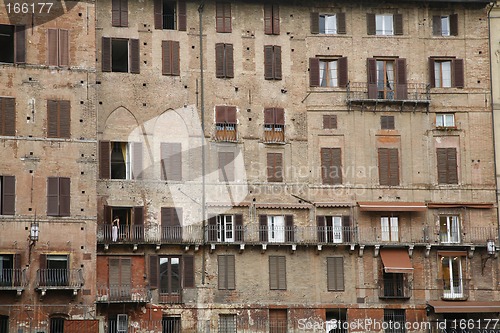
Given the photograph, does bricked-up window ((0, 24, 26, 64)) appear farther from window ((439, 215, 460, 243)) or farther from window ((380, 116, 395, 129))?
window ((439, 215, 460, 243))

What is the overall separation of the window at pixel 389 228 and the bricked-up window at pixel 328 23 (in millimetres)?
10681

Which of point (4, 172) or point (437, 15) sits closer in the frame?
point (4, 172)

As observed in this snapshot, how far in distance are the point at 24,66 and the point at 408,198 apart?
2177 centimetres

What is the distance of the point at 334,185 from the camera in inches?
2603

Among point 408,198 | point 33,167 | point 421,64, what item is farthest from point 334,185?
point 33,167

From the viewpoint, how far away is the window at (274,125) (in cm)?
6606

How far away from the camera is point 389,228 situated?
66.2 m

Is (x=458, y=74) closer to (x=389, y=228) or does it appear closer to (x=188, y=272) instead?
(x=389, y=228)

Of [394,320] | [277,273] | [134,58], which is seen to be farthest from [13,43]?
[394,320]

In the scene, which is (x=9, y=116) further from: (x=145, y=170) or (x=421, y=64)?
(x=421, y=64)

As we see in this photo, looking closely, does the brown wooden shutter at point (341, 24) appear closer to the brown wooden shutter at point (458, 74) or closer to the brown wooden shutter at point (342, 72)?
the brown wooden shutter at point (342, 72)

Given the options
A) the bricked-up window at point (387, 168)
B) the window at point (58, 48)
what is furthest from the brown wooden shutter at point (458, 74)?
the window at point (58, 48)

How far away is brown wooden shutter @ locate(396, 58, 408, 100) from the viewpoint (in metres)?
67.2

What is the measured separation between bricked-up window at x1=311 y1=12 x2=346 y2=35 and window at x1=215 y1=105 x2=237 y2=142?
666 cm
